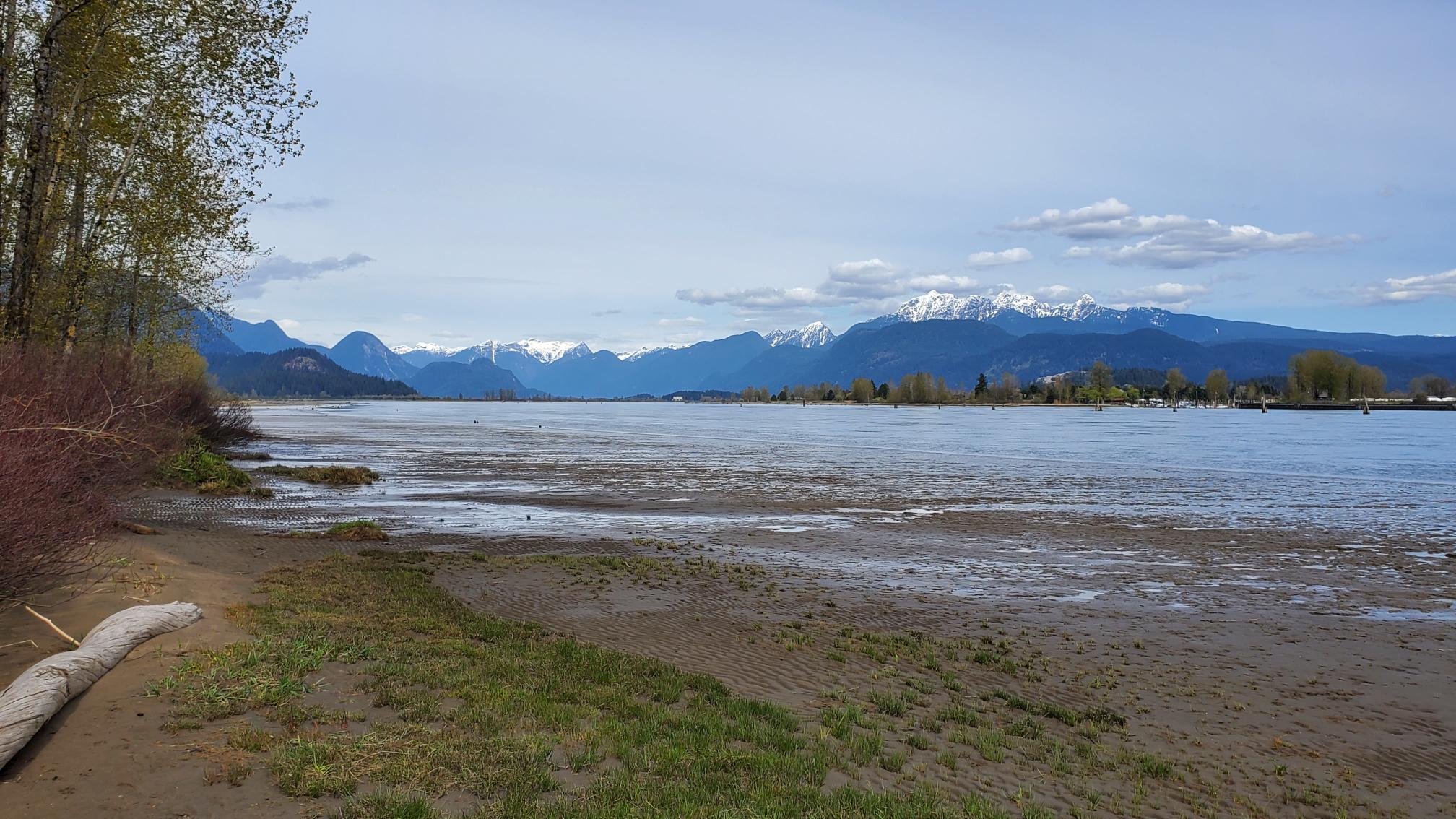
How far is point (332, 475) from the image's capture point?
40875mm

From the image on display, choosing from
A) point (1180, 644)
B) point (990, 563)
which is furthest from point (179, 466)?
point (1180, 644)

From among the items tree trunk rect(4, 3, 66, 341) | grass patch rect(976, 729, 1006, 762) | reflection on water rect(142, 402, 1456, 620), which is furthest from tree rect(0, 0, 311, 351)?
grass patch rect(976, 729, 1006, 762)

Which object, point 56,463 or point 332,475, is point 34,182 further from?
point 332,475

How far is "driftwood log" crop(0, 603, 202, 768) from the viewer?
23.5 feet

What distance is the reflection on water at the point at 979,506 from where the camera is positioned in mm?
22156

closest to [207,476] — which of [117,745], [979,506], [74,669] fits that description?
[74,669]

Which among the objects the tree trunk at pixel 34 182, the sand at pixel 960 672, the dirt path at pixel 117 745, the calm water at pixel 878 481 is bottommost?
the calm water at pixel 878 481

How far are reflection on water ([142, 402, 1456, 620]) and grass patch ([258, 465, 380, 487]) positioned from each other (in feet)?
4.18

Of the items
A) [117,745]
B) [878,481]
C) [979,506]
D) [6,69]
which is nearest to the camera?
[117,745]

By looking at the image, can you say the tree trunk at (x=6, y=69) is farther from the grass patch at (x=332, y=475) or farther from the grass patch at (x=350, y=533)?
the grass patch at (x=332, y=475)

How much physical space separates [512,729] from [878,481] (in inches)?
1578

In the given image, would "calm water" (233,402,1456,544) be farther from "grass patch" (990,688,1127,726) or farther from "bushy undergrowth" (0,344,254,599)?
"grass patch" (990,688,1127,726)

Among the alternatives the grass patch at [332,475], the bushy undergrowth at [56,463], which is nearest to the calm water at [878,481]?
the grass patch at [332,475]

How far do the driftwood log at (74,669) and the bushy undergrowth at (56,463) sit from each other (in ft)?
3.61
